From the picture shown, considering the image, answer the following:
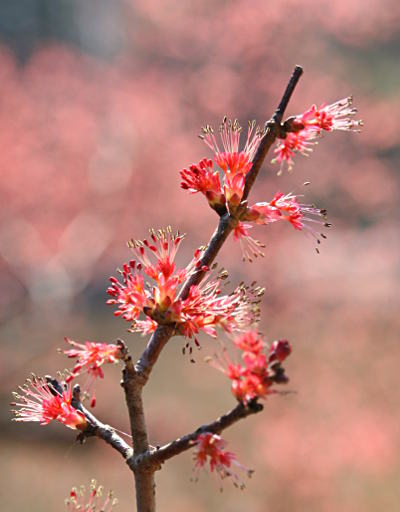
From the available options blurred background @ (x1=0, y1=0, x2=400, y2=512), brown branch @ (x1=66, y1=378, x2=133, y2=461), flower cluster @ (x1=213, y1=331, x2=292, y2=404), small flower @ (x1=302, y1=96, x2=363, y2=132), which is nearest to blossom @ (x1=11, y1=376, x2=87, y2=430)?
brown branch @ (x1=66, y1=378, x2=133, y2=461)

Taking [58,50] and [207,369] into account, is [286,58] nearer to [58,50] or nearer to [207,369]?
[58,50]

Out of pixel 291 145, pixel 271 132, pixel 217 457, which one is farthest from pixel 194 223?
pixel 217 457

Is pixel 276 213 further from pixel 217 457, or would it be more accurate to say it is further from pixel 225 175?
pixel 217 457

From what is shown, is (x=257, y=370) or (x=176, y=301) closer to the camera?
(x=257, y=370)

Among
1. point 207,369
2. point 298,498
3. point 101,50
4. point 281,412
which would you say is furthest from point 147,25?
point 298,498

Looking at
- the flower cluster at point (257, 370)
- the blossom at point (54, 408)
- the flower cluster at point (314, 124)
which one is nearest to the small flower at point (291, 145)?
the flower cluster at point (314, 124)

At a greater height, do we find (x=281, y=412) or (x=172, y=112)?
(x=172, y=112)

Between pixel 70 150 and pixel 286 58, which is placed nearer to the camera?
pixel 70 150
